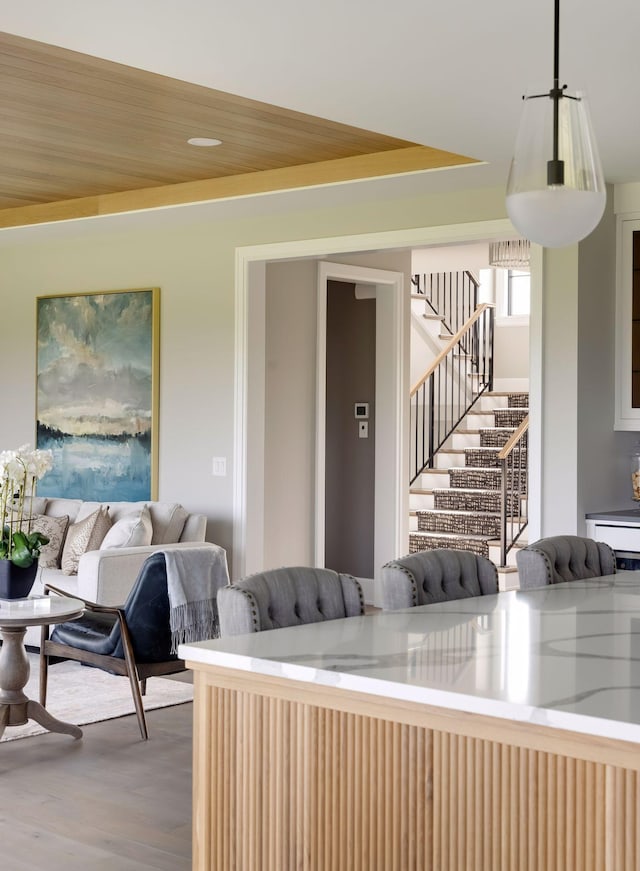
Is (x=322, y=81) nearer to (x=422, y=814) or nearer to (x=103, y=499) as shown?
(x=422, y=814)

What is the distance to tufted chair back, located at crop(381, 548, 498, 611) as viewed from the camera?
3307mm

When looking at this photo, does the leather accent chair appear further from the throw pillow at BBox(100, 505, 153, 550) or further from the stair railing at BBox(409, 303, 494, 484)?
the stair railing at BBox(409, 303, 494, 484)

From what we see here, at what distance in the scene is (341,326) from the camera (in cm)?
895

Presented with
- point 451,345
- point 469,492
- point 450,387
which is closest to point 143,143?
point 469,492

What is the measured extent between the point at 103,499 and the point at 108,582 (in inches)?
79.5

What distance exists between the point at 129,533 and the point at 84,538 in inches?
20.2

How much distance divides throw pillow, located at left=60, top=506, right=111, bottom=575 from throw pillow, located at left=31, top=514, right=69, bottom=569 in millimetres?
159

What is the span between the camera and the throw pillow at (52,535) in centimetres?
696

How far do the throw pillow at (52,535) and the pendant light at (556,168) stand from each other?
495cm

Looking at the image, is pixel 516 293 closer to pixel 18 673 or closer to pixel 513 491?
pixel 513 491

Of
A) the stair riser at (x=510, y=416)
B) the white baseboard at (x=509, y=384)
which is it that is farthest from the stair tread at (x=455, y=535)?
the white baseboard at (x=509, y=384)

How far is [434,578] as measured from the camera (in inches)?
135

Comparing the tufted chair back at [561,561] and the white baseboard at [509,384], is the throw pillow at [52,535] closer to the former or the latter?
the tufted chair back at [561,561]

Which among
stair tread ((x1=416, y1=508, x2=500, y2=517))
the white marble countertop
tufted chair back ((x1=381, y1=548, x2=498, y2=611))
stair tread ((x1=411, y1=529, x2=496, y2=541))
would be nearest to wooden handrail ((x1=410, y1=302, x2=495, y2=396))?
stair tread ((x1=416, y1=508, x2=500, y2=517))
